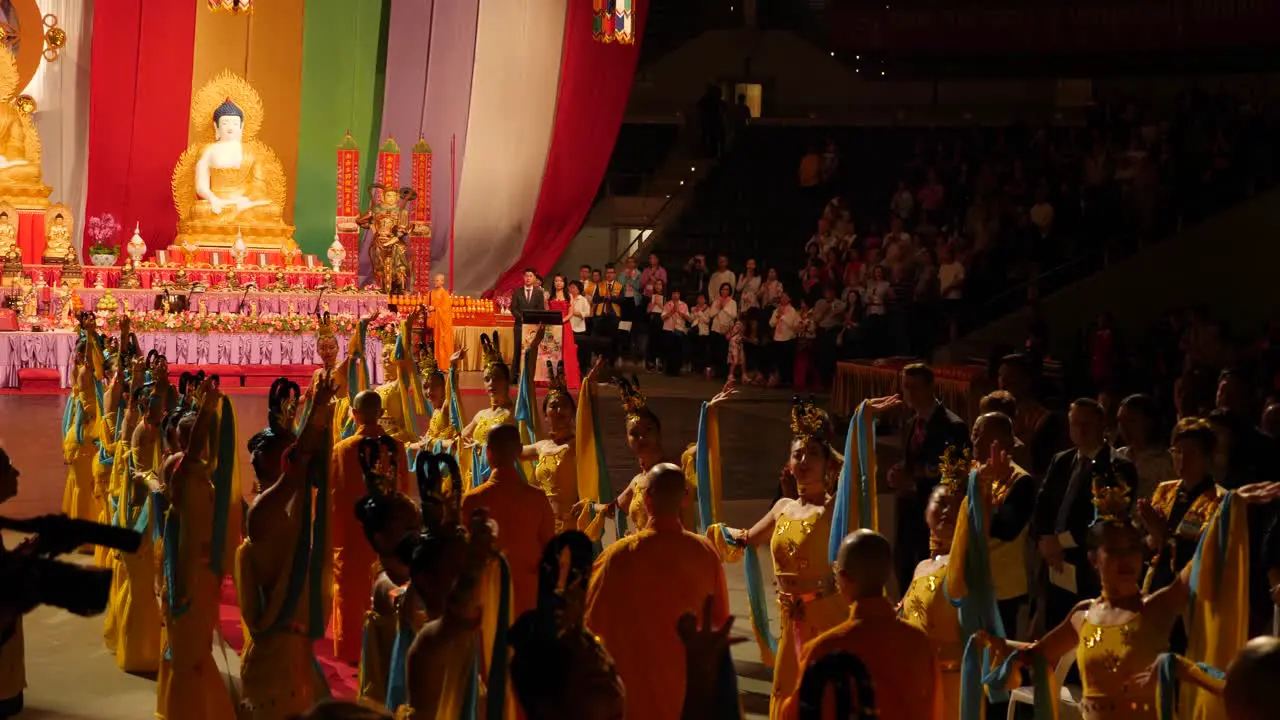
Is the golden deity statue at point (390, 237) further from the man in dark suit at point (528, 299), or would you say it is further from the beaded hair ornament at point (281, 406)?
the beaded hair ornament at point (281, 406)

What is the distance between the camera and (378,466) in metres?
4.37

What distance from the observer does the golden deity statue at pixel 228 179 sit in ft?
62.0

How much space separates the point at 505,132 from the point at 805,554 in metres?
16.1

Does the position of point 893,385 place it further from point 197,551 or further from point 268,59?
point 268,59

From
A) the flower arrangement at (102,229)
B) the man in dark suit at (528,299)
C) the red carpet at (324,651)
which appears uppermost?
the flower arrangement at (102,229)

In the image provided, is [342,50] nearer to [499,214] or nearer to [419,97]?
[419,97]

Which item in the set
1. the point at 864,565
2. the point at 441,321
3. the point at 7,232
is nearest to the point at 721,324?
the point at 441,321

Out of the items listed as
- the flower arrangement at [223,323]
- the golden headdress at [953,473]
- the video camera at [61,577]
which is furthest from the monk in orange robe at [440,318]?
the video camera at [61,577]

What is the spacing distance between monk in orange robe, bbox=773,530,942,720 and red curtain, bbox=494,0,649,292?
17.1m

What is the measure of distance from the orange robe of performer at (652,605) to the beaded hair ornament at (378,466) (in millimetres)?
647

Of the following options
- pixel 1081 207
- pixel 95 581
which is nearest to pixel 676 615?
pixel 95 581

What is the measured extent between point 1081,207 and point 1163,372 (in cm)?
504

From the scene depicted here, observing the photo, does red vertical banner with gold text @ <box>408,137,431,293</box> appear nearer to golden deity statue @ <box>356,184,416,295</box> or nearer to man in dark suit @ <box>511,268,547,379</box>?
golden deity statue @ <box>356,184,416,295</box>

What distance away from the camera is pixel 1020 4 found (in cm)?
2266
